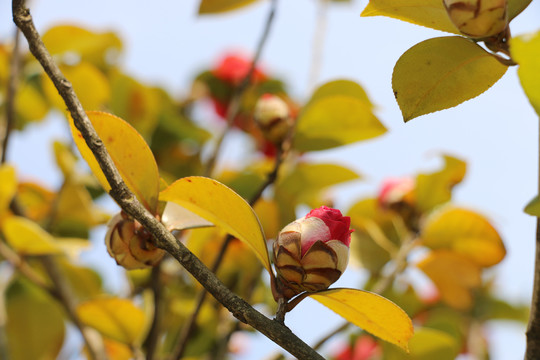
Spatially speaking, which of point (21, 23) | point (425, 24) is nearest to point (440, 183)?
point (425, 24)

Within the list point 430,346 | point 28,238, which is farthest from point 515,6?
point 28,238

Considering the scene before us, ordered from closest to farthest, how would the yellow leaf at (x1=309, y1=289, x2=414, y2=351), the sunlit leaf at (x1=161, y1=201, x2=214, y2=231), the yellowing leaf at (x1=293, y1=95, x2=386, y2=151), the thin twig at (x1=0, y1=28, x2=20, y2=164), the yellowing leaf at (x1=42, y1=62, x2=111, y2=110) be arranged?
the yellow leaf at (x1=309, y1=289, x2=414, y2=351)
the sunlit leaf at (x1=161, y1=201, x2=214, y2=231)
the yellowing leaf at (x1=293, y1=95, x2=386, y2=151)
the thin twig at (x1=0, y1=28, x2=20, y2=164)
the yellowing leaf at (x1=42, y1=62, x2=111, y2=110)

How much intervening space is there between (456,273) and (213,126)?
1234 millimetres

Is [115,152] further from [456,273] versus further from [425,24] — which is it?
[456,273]

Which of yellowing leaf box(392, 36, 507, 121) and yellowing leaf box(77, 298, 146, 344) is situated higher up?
yellowing leaf box(392, 36, 507, 121)

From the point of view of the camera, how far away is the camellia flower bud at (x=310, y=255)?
55cm

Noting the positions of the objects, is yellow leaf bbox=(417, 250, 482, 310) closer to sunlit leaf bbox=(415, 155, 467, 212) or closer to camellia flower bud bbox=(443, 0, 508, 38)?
sunlit leaf bbox=(415, 155, 467, 212)

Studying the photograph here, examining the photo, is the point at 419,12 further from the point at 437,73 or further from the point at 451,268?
the point at 451,268

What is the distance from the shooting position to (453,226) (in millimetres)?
1212

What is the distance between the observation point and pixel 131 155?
0.62 m

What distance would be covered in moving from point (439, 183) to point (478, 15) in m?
0.80

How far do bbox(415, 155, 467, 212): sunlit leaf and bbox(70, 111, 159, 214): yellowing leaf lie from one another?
0.73m

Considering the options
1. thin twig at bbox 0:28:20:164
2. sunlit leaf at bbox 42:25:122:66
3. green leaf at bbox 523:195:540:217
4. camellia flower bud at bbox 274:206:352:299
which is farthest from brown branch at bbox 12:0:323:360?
sunlit leaf at bbox 42:25:122:66

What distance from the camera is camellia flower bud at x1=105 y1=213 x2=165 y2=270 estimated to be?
2.08ft
